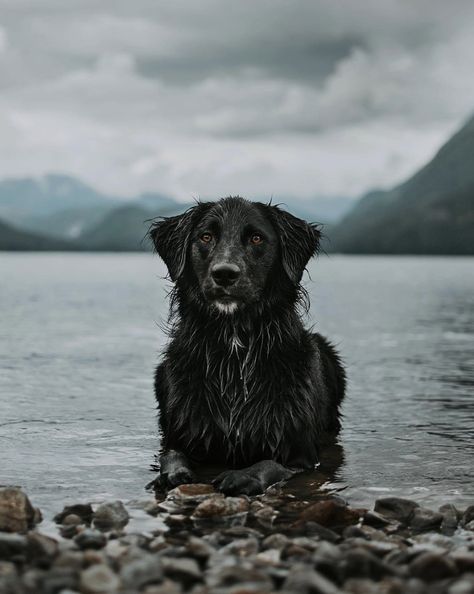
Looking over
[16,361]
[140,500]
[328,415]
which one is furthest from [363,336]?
[140,500]

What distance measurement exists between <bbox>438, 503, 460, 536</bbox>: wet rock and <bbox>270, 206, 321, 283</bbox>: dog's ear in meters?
2.97

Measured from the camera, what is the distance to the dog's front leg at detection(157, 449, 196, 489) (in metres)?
8.72

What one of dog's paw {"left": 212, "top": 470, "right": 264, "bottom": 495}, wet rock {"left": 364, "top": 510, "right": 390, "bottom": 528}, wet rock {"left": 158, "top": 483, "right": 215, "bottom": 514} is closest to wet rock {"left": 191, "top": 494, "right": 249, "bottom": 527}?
wet rock {"left": 158, "top": 483, "right": 215, "bottom": 514}

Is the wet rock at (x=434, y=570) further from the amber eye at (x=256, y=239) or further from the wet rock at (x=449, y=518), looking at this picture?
the amber eye at (x=256, y=239)

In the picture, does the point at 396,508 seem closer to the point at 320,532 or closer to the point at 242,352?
the point at 320,532

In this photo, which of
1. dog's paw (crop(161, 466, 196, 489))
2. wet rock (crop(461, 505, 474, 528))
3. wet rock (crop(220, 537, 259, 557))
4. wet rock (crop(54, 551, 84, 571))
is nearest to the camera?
wet rock (crop(54, 551, 84, 571))

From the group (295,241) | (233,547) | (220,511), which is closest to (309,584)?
(233,547)

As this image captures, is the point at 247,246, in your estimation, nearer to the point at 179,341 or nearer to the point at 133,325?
the point at 179,341

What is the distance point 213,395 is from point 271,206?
227 cm

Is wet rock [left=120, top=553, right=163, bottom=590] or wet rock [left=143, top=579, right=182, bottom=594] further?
wet rock [left=120, top=553, right=163, bottom=590]

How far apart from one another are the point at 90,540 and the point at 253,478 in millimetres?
2426

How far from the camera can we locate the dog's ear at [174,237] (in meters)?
9.47

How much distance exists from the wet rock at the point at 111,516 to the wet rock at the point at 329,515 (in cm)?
156

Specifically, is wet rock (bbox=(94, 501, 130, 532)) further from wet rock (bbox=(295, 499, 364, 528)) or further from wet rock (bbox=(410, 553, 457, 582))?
wet rock (bbox=(410, 553, 457, 582))
